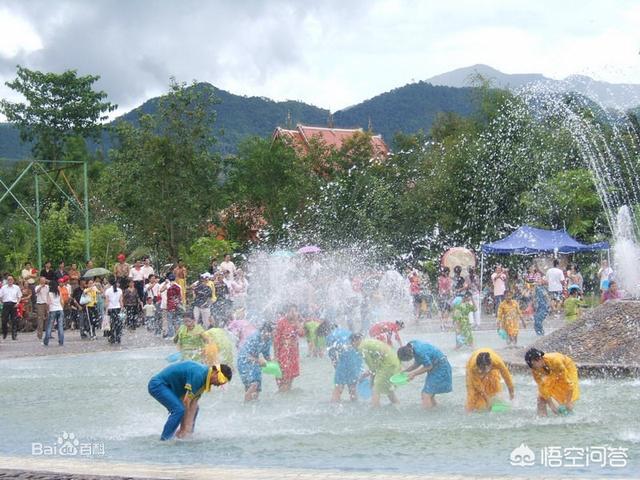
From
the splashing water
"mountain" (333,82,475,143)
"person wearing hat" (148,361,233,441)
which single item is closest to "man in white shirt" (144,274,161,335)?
the splashing water

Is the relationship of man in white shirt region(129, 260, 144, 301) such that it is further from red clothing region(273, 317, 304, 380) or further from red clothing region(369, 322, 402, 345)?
red clothing region(273, 317, 304, 380)

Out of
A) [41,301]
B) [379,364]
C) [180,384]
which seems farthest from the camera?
[41,301]

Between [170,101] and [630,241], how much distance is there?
20550 mm

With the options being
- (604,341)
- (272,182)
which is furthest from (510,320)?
(272,182)

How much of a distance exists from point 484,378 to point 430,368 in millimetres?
791

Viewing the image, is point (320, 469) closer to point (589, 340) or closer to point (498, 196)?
point (589, 340)

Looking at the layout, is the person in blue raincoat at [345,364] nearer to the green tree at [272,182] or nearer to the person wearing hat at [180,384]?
the person wearing hat at [180,384]

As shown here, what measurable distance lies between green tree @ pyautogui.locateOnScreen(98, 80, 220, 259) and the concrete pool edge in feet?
99.0

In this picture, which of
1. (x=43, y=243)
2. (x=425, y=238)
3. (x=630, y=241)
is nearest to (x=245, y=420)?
(x=630, y=241)

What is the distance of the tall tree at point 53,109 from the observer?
68.0 meters

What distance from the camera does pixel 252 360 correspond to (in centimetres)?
1389

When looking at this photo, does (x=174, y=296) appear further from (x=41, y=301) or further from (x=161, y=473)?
(x=161, y=473)

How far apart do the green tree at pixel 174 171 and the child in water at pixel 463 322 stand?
803 inches

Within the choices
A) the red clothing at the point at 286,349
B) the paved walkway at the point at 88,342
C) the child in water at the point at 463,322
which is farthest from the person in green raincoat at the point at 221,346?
the paved walkway at the point at 88,342
